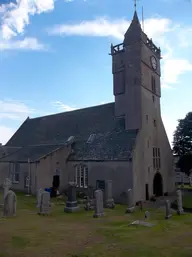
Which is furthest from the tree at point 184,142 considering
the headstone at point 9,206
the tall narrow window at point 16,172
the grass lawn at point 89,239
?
the headstone at point 9,206

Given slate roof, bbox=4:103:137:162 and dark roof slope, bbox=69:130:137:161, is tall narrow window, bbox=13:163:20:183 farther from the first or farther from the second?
dark roof slope, bbox=69:130:137:161

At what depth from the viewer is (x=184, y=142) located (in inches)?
1494

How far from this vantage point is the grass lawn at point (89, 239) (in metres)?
9.70

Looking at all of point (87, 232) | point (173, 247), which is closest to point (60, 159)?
point (87, 232)

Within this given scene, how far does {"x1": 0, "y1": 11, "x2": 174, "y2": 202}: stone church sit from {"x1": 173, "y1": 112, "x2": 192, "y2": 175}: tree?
393 centimetres

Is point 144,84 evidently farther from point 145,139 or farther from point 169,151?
point 169,151

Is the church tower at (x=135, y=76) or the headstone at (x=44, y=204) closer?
the headstone at (x=44, y=204)

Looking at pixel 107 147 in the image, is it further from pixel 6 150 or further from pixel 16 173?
pixel 6 150

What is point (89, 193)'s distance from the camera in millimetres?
28219

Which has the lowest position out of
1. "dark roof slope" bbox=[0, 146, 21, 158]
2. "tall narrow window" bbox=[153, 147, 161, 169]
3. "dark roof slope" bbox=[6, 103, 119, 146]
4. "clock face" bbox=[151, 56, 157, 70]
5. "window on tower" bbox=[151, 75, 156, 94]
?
"tall narrow window" bbox=[153, 147, 161, 169]

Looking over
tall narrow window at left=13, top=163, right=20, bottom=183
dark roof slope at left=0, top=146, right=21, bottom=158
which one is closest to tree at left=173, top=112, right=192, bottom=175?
tall narrow window at left=13, top=163, right=20, bottom=183

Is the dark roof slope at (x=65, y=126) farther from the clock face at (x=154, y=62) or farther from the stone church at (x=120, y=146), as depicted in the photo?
the clock face at (x=154, y=62)

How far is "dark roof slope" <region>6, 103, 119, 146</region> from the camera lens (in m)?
34.4

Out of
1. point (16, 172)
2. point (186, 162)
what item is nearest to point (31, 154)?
point (16, 172)
